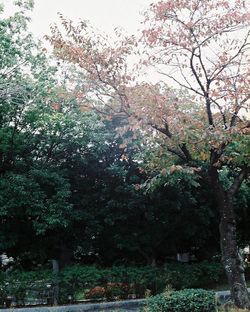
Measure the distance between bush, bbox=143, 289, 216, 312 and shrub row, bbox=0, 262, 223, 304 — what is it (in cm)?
656

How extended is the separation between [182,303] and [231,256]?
1.84 metres

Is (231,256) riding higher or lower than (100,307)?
higher

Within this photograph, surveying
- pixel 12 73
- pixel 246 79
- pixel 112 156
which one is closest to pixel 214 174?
pixel 246 79

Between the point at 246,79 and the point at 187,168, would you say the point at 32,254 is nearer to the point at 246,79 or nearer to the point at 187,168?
the point at 187,168

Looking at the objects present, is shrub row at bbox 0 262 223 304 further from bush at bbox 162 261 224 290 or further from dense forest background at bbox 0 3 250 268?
dense forest background at bbox 0 3 250 268

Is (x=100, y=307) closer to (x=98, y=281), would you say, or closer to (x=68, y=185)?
(x=98, y=281)

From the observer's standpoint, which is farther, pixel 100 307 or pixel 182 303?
pixel 100 307

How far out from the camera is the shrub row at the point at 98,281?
14539mm

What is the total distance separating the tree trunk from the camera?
9.51 m

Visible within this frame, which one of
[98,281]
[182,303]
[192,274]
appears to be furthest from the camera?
[192,274]

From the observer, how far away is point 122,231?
1703 cm

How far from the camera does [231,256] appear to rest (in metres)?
9.84

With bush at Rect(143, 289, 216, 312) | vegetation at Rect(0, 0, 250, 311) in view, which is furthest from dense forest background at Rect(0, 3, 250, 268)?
bush at Rect(143, 289, 216, 312)

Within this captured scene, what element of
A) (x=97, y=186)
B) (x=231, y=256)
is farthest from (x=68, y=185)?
(x=231, y=256)
